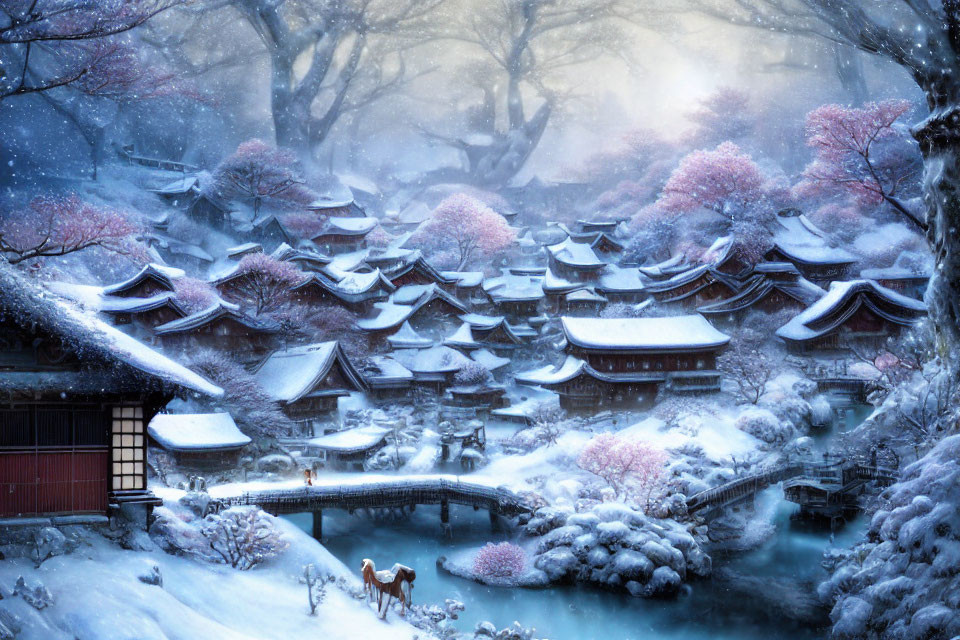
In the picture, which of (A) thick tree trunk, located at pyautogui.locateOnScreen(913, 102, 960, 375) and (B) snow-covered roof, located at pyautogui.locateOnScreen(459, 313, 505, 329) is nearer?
(A) thick tree trunk, located at pyautogui.locateOnScreen(913, 102, 960, 375)

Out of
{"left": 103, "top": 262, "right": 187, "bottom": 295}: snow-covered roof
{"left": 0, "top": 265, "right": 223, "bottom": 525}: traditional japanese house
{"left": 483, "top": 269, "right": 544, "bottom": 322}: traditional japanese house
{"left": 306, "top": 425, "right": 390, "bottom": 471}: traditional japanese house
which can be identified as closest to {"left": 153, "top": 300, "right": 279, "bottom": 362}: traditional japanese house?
{"left": 103, "top": 262, "right": 187, "bottom": 295}: snow-covered roof

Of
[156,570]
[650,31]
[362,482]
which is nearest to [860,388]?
[362,482]

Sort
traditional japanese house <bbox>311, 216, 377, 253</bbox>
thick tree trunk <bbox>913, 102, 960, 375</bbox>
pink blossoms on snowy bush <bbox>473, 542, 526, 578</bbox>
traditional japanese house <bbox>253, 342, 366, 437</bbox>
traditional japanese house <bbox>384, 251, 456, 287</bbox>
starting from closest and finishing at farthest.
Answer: thick tree trunk <bbox>913, 102, 960, 375</bbox>, pink blossoms on snowy bush <bbox>473, 542, 526, 578</bbox>, traditional japanese house <bbox>253, 342, 366, 437</bbox>, traditional japanese house <bbox>384, 251, 456, 287</bbox>, traditional japanese house <bbox>311, 216, 377, 253</bbox>

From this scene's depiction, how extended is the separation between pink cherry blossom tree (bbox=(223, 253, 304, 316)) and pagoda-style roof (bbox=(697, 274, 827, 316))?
1881 centimetres

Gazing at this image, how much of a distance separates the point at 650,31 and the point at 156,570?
44.8m

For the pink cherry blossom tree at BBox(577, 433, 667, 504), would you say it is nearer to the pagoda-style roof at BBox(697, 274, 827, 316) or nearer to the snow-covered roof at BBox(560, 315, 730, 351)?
A: the snow-covered roof at BBox(560, 315, 730, 351)

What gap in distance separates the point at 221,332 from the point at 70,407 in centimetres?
1718

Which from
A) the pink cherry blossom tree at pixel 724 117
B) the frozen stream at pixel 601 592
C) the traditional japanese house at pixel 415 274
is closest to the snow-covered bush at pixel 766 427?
the frozen stream at pixel 601 592

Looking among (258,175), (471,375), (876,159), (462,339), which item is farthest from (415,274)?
(876,159)

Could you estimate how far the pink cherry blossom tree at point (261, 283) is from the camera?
31.6m

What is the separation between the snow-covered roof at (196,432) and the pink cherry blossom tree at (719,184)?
26.2m

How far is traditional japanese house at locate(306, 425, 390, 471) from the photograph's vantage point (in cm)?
2531

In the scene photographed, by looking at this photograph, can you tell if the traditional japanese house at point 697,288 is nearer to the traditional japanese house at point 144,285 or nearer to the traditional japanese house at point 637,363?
the traditional japanese house at point 637,363

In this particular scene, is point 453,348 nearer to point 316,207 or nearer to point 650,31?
point 316,207
